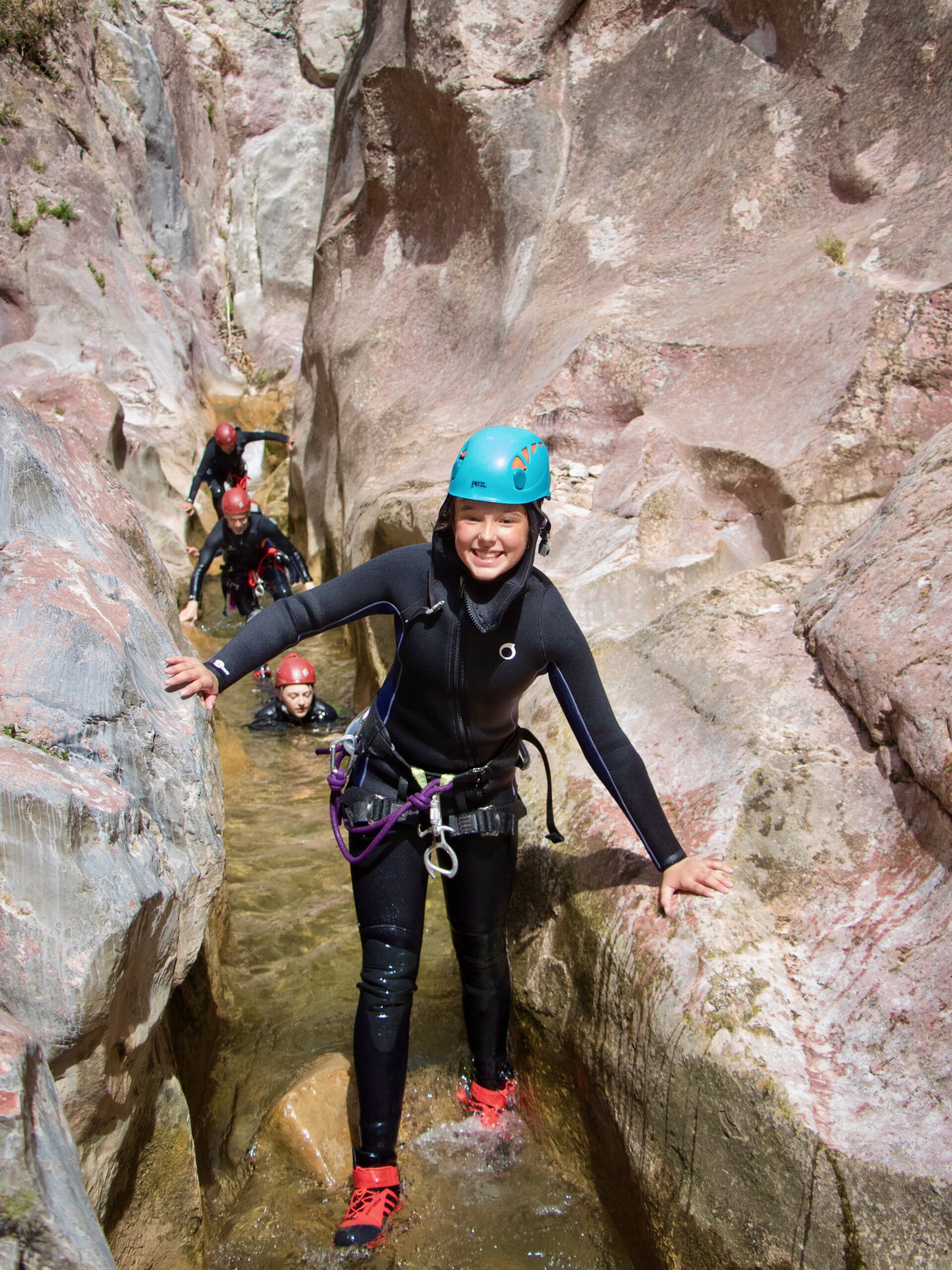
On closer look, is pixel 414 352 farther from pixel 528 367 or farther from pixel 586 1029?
pixel 586 1029

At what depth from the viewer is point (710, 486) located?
4.92 metres

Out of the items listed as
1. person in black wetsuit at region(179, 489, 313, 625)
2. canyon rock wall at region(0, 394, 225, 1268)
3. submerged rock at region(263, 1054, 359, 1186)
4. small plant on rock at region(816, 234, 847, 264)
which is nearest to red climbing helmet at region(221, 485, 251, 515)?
person in black wetsuit at region(179, 489, 313, 625)

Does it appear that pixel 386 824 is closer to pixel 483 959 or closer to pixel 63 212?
pixel 483 959

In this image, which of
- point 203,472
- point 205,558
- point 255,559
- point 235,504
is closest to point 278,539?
A: point 255,559

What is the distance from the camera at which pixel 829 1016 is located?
2141 mm

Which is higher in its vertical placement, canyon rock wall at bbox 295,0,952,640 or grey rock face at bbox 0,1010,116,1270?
canyon rock wall at bbox 295,0,952,640

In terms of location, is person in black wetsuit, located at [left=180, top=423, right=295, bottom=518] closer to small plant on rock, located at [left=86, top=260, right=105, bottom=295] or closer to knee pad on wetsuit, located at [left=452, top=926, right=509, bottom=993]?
small plant on rock, located at [left=86, top=260, right=105, bottom=295]

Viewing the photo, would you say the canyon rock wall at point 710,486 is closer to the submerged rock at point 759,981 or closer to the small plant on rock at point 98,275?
the submerged rock at point 759,981

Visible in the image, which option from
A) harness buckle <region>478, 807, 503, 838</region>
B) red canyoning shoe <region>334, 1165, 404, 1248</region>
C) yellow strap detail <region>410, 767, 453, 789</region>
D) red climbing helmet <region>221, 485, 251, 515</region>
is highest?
red climbing helmet <region>221, 485, 251, 515</region>

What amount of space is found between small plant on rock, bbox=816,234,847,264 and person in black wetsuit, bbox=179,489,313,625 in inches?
165

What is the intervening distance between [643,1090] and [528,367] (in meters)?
4.71

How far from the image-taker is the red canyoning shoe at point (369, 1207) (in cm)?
238

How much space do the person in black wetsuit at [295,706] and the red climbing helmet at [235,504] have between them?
5.57 feet

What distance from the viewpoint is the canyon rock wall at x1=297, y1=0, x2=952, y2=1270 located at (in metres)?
2.10
